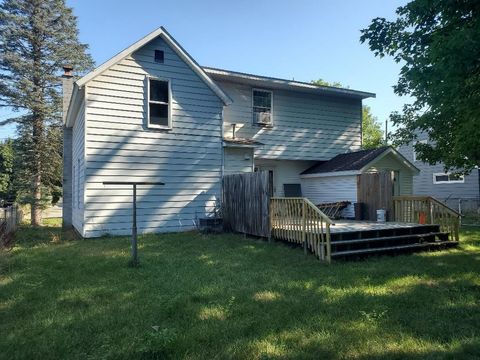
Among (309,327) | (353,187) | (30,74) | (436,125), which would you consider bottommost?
(309,327)

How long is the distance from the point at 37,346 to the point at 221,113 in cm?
1036

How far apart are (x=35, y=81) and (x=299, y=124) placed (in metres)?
19.4

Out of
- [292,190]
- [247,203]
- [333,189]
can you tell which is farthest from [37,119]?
[333,189]

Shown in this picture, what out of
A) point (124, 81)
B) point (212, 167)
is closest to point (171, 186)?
point (212, 167)

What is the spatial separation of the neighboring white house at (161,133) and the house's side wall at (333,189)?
189 cm

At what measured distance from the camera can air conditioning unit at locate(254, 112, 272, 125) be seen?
1518cm

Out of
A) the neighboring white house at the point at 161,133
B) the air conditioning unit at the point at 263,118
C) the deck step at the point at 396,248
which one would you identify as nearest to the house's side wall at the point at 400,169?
the neighboring white house at the point at 161,133

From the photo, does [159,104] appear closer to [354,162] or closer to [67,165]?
[67,165]

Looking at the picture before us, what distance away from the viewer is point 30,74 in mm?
24891

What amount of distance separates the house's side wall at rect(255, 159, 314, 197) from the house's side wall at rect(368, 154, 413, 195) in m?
3.09

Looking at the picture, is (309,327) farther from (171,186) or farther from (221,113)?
(221,113)

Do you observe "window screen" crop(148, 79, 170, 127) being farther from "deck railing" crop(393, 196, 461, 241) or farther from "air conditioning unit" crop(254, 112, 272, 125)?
"deck railing" crop(393, 196, 461, 241)

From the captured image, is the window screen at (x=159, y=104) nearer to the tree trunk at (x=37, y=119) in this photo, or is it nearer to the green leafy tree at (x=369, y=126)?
the tree trunk at (x=37, y=119)

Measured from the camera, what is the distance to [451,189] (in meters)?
23.7
